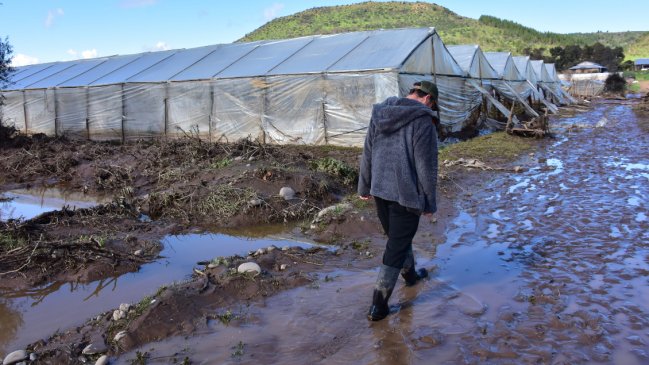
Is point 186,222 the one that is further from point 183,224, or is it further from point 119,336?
point 119,336

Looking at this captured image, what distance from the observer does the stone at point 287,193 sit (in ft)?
22.8

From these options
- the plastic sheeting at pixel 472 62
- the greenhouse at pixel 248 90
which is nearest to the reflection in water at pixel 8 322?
the greenhouse at pixel 248 90

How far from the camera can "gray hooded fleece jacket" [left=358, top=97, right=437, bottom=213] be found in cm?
339

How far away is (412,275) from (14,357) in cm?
303

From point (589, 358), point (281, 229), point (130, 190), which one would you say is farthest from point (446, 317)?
point (130, 190)

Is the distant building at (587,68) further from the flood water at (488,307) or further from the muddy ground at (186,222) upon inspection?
the flood water at (488,307)

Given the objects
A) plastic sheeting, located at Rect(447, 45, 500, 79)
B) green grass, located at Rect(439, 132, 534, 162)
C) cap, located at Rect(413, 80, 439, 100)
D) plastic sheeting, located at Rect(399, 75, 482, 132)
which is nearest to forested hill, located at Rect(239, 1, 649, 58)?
plastic sheeting, located at Rect(447, 45, 500, 79)

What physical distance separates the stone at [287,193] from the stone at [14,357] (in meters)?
4.16

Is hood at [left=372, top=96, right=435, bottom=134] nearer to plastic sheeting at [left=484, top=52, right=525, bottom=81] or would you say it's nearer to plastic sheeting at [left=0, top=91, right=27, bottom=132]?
plastic sheeting at [left=0, top=91, right=27, bottom=132]

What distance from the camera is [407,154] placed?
11.3 ft

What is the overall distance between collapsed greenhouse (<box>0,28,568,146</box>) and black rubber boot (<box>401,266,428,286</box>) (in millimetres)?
8338

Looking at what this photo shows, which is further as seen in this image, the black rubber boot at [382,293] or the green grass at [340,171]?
the green grass at [340,171]

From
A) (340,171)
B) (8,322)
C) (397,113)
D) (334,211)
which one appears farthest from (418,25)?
(8,322)

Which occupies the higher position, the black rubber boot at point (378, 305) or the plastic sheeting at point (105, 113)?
→ the plastic sheeting at point (105, 113)
